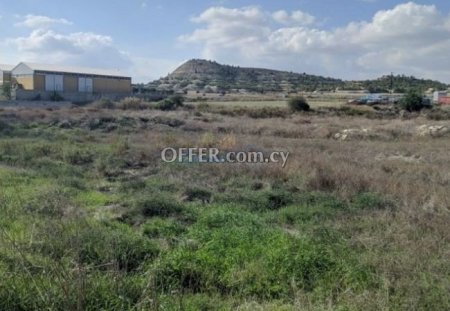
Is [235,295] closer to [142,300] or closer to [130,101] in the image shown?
[142,300]

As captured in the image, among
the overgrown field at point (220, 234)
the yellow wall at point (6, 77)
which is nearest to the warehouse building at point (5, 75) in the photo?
the yellow wall at point (6, 77)

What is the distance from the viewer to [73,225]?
6.35 meters

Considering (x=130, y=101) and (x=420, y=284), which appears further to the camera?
(x=130, y=101)

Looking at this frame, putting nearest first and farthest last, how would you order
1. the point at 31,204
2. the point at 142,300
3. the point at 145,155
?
the point at 142,300, the point at 31,204, the point at 145,155

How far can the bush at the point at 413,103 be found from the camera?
169ft

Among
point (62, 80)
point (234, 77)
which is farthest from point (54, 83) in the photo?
point (234, 77)

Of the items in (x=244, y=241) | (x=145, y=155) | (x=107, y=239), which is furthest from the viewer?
(x=145, y=155)

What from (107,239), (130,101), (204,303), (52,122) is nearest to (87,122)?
(52,122)

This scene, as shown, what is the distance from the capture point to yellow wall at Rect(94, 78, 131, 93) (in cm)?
6744

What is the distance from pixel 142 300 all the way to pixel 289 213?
15.6 feet

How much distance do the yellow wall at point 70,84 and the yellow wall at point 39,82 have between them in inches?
129

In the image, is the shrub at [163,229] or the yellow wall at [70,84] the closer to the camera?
the shrub at [163,229]

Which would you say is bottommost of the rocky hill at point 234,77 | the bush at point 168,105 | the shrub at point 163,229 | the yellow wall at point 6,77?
the shrub at point 163,229

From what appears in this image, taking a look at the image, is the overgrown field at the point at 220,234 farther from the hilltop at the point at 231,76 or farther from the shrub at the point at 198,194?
the hilltop at the point at 231,76
